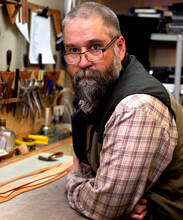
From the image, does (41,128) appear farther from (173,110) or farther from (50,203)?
(173,110)

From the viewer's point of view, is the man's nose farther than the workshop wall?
No

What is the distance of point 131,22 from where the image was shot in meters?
2.50

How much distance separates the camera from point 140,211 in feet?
3.71

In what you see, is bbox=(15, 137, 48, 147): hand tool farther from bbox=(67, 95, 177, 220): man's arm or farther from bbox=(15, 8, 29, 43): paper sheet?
bbox=(67, 95, 177, 220): man's arm

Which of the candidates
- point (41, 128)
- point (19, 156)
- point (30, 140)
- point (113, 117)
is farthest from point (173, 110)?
point (41, 128)

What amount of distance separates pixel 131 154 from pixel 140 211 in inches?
9.2

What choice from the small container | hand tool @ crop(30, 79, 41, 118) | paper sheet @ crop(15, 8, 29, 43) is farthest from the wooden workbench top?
paper sheet @ crop(15, 8, 29, 43)

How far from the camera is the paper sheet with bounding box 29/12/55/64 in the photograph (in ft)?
7.11

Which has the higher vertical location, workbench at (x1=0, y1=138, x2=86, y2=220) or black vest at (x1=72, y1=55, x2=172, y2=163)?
black vest at (x1=72, y1=55, x2=172, y2=163)

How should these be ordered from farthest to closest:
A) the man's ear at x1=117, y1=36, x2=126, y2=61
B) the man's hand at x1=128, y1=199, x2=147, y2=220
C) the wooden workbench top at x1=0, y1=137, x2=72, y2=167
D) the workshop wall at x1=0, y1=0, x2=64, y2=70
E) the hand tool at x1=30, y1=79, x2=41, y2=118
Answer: the hand tool at x1=30, y1=79, x2=41, y2=118, the workshop wall at x1=0, y1=0, x2=64, y2=70, the wooden workbench top at x1=0, y1=137, x2=72, y2=167, the man's ear at x1=117, y1=36, x2=126, y2=61, the man's hand at x1=128, y1=199, x2=147, y2=220

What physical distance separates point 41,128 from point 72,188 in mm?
1114

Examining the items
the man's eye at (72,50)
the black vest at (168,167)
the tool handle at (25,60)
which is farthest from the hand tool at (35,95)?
the black vest at (168,167)

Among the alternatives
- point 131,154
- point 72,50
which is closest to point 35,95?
point 72,50

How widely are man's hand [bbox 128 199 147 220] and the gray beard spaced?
40cm
